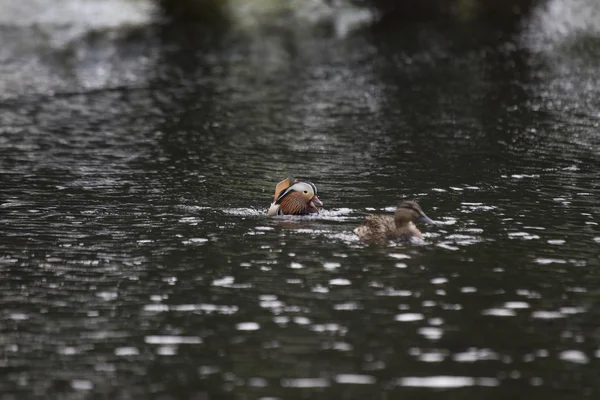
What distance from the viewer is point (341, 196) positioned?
22.7 meters

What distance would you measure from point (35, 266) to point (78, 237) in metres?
1.97

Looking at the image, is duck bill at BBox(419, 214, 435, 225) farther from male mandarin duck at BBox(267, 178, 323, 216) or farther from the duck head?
male mandarin duck at BBox(267, 178, 323, 216)

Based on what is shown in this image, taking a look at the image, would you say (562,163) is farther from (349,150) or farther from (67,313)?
(67,313)

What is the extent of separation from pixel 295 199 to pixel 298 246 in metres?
2.40

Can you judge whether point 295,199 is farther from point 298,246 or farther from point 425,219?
point 425,219

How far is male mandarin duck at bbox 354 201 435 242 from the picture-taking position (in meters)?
18.1

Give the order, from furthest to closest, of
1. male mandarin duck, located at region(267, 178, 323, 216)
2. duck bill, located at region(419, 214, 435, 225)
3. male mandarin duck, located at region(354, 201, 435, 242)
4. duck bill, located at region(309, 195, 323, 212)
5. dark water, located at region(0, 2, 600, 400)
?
duck bill, located at region(309, 195, 323, 212), male mandarin duck, located at region(267, 178, 323, 216), duck bill, located at region(419, 214, 435, 225), male mandarin duck, located at region(354, 201, 435, 242), dark water, located at region(0, 2, 600, 400)

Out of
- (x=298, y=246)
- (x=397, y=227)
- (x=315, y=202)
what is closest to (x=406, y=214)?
(x=397, y=227)

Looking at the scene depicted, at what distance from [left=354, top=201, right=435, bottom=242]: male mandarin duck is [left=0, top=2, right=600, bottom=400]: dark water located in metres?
0.31

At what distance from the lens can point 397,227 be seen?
1819 centimetres

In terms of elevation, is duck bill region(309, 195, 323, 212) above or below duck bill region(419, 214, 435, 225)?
above

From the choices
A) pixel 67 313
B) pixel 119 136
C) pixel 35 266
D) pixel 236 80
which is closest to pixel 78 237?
pixel 35 266

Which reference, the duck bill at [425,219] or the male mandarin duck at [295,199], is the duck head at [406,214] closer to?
the duck bill at [425,219]

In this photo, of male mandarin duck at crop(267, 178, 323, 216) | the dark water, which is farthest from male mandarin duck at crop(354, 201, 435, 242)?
male mandarin duck at crop(267, 178, 323, 216)
